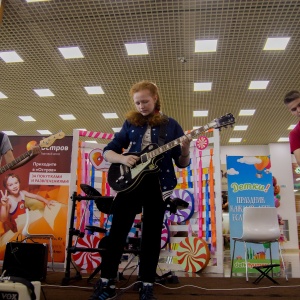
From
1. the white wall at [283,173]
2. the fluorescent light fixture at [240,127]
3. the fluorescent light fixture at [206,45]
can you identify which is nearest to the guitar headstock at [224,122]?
the fluorescent light fixture at [206,45]

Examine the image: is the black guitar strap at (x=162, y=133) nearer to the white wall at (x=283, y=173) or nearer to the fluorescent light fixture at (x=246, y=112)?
the fluorescent light fixture at (x=246, y=112)

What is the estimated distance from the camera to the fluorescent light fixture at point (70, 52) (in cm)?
644

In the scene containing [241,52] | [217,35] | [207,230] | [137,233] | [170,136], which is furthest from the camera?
[241,52]

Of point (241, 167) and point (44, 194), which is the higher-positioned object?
point (241, 167)

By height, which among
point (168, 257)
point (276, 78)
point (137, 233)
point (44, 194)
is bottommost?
point (168, 257)

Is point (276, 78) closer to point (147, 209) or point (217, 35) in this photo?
point (217, 35)

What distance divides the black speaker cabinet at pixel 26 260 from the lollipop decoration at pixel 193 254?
1919mm

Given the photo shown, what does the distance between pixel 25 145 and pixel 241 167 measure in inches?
136

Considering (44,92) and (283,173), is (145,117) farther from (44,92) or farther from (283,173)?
(283,173)

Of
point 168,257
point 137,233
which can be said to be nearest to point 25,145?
point 137,233

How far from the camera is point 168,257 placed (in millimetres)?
4754

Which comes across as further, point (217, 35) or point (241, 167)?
point (217, 35)

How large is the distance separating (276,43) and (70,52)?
13.1ft

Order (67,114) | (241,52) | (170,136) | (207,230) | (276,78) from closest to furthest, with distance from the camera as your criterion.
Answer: (170,136) → (207,230) → (241,52) → (276,78) → (67,114)
